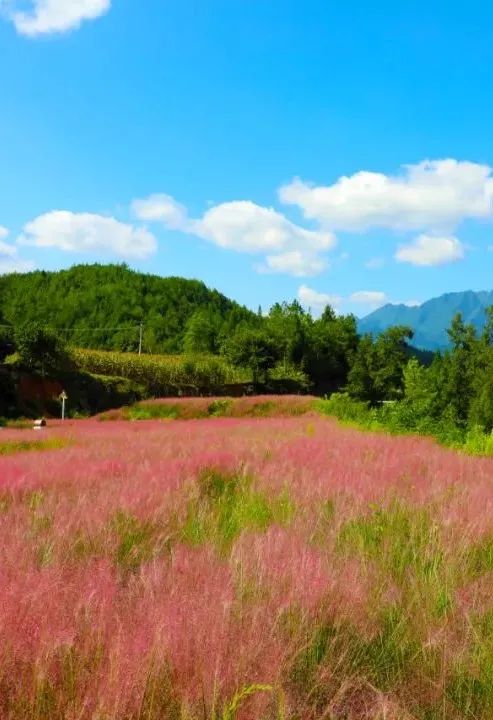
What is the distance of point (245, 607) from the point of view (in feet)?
6.52

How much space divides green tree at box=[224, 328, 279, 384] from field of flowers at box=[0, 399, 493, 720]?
168 feet

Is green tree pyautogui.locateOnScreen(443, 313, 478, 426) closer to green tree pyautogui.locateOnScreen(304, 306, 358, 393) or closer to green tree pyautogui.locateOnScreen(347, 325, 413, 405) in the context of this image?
green tree pyautogui.locateOnScreen(347, 325, 413, 405)

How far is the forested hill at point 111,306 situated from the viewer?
10412 cm

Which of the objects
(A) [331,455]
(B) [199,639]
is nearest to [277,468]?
(A) [331,455]

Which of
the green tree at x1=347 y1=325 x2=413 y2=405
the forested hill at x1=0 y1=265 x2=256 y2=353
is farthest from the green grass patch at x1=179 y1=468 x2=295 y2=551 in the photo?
the forested hill at x1=0 y1=265 x2=256 y2=353

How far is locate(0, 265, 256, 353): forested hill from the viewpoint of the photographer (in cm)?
10412

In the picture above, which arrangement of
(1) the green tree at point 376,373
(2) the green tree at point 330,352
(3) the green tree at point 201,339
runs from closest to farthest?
1. (1) the green tree at point 376,373
2. (2) the green tree at point 330,352
3. (3) the green tree at point 201,339

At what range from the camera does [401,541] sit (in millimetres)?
3334

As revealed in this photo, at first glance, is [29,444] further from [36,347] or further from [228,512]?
[36,347]

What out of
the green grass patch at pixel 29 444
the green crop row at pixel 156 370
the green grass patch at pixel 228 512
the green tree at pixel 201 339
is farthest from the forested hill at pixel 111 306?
the green grass patch at pixel 228 512

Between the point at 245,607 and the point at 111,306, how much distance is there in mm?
116121

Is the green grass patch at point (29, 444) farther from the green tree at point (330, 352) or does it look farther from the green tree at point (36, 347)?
the green tree at point (330, 352)

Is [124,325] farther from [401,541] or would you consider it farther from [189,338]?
[401,541]

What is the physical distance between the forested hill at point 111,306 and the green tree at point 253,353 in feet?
135
